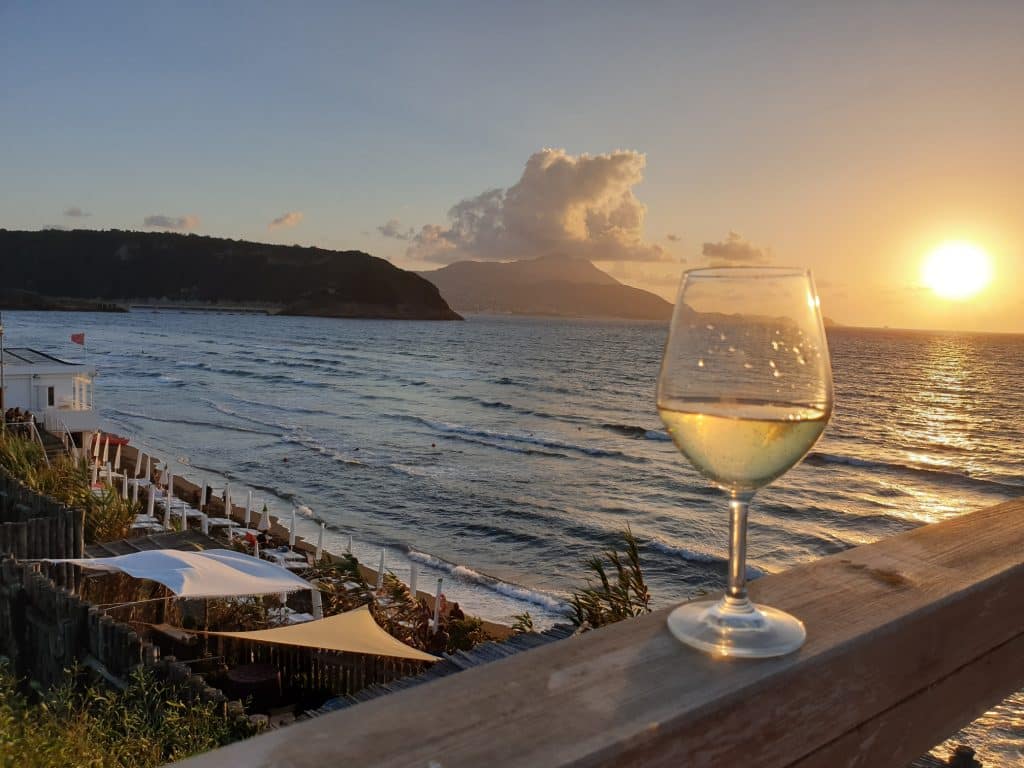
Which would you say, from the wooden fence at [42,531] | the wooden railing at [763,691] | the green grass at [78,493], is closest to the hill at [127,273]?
the green grass at [78,493]

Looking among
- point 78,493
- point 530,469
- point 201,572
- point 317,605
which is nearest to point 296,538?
point 78,493

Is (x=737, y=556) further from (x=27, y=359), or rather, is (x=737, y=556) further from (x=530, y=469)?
(x=27, y=359)

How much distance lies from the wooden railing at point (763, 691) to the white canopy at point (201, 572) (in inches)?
Answer: 364

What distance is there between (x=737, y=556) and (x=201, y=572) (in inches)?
392

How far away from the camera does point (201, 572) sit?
9.95 m

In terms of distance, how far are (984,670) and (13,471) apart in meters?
16.8

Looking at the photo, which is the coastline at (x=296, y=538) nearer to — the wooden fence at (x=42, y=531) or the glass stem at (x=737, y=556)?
the wooden fence at (x=42, y=531)

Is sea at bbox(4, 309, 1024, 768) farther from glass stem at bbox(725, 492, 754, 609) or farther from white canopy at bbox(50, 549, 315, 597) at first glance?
white canopy at bbox(50, 549, 315, 597)

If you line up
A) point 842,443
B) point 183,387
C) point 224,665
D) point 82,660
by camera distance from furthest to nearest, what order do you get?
point 183,387 → point 842,443 → point 224,665 → point 82,660

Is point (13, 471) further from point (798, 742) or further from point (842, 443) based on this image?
point (842, 443)

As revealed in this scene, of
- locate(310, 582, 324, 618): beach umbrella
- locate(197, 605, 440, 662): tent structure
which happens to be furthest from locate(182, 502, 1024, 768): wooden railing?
locate(310, 582, 324, 618): beach umbrella

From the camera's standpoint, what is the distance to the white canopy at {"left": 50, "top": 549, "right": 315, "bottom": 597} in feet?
31.3

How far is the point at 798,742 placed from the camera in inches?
37.9

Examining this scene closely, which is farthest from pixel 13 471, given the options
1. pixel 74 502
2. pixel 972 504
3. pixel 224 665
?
pixel 972 504
